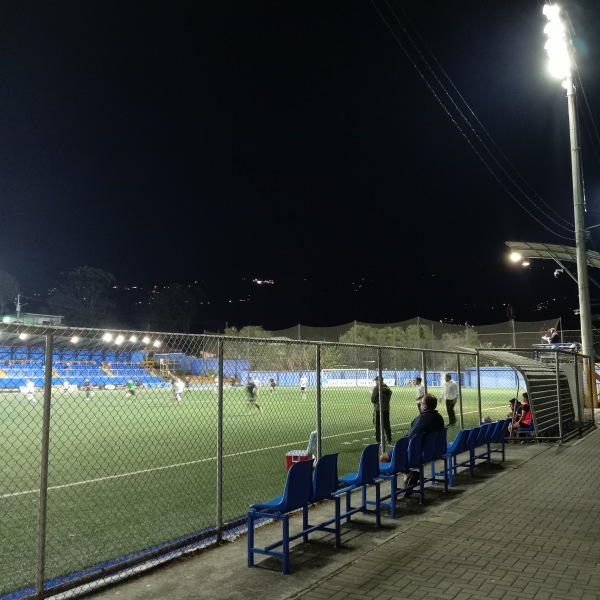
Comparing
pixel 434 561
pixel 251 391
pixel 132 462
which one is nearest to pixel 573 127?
pixel 251 391

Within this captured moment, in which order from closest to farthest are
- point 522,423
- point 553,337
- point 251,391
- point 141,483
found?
point 141,483 < point 522,423 < point 251,391 < point 553,337

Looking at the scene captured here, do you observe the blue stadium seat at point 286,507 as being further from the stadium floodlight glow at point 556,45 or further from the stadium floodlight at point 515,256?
the stadium floodlight at point 515,256

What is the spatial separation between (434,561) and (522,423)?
32.6ft

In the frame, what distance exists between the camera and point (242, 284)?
358 ft

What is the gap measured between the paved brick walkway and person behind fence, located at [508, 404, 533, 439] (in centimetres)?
628

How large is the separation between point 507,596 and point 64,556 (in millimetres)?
4172

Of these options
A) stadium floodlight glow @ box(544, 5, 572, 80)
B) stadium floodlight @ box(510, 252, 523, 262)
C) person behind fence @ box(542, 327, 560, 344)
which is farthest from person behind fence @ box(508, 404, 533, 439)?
person behind fence @ box(542, 327, 560, 344)

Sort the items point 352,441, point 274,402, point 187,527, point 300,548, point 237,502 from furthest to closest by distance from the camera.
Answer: point 274,402
point 352,441
point 237,502
point 187,527
point 300,548

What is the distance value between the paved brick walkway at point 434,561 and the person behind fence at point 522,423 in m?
6.28

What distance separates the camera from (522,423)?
14406 mm

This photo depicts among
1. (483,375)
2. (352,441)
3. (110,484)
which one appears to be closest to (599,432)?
(352,441)

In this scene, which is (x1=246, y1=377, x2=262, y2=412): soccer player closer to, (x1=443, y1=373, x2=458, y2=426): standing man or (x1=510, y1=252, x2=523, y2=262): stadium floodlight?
(x1=443, y1=373, x2=458, y2=426): standing man

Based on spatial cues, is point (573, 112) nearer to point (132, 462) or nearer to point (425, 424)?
point (425, 424)

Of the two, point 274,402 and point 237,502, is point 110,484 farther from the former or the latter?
point 274,402
